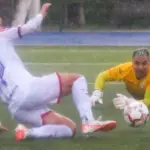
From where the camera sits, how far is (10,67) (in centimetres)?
695

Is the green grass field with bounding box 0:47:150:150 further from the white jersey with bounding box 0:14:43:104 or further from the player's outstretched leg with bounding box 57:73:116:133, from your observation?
the white jersey with bounding box 0:14:43:104

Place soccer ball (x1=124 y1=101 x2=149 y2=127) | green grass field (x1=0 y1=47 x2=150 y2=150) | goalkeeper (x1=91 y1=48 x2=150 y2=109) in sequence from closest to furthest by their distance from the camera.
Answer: green grass field (x1=0 y1=47 x2=150 y2=150), soccer ball (x1=124 y1=101 x2=149 y2=127), goalkeeper (x1=91 y1=48 x2=150 y2=109)

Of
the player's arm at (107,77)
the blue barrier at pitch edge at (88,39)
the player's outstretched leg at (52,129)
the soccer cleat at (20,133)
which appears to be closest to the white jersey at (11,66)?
the soccer cleat at (20,133)

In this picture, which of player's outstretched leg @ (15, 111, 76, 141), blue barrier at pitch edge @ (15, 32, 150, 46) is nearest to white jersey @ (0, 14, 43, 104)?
player's outstretched leg @ (15, 111, 76, 141)

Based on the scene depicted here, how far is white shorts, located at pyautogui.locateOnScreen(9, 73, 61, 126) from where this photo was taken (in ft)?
22.4

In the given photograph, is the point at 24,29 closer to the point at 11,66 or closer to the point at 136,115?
the point at 11,66

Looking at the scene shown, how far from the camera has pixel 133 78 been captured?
9352 mm

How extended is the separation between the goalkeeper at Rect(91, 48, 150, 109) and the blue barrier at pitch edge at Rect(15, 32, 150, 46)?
13.0 m

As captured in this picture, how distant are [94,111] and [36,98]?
245 cm

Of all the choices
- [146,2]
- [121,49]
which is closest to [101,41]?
[121,49]

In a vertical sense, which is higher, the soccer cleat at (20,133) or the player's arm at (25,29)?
the player's arm at (25,29)

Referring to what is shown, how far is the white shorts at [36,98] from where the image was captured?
6.84m

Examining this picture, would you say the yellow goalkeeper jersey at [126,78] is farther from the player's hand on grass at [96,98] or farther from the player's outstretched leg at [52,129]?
the player's outstretched leg at [52,129]

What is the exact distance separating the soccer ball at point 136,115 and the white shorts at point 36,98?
999mm
